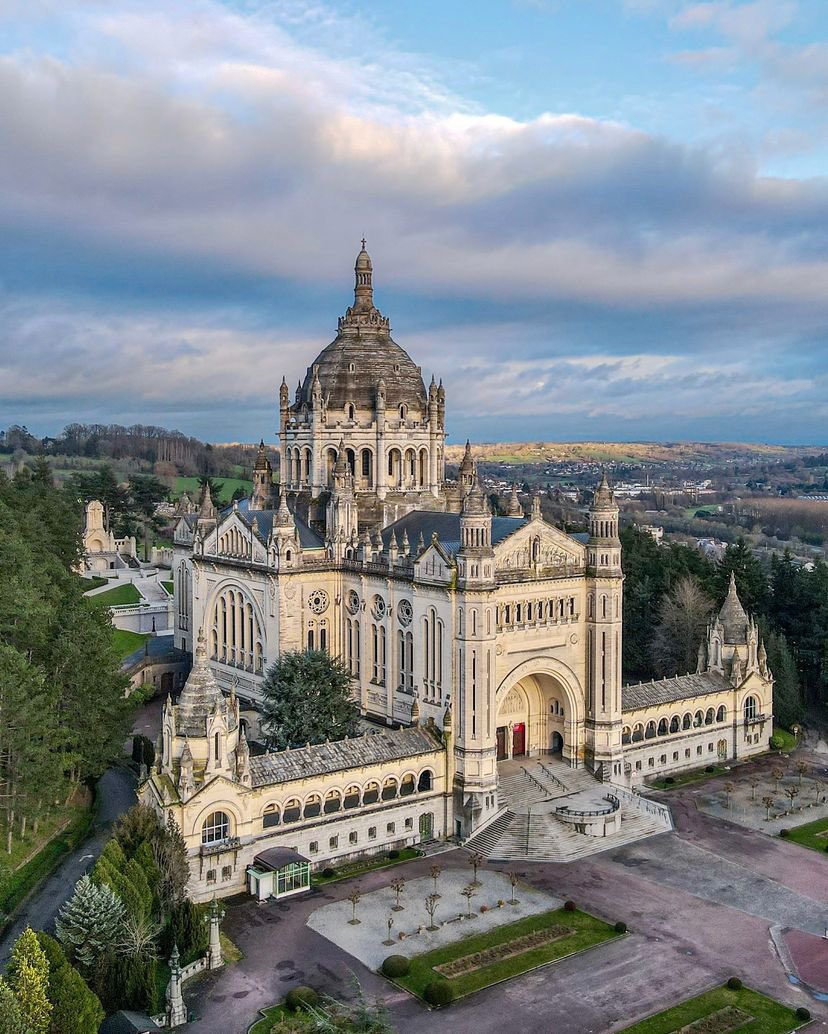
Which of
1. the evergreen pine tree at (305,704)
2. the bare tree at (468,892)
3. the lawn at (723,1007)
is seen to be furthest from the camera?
the evergreen pine tree at (305,704)

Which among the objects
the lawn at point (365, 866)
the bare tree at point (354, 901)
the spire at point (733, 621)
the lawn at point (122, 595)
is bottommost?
the lawn at point (365, 866)

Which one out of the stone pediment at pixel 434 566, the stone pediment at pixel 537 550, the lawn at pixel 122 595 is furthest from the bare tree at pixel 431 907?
the lawn at pixel 122 595

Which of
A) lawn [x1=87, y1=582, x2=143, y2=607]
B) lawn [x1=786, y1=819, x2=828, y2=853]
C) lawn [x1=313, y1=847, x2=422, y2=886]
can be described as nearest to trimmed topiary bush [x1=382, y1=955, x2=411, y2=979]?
lawn [x1=313, y1=847, x2=422, y2=886]

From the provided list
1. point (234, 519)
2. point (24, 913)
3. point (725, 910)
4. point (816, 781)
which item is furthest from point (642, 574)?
point (24, 913)

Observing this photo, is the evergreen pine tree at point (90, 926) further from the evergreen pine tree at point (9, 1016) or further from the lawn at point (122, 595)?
the lawn at point (122, 595)

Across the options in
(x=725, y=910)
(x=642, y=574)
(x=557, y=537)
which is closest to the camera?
(x=725, y=910)

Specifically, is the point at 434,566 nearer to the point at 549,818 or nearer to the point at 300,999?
the point at 549,818

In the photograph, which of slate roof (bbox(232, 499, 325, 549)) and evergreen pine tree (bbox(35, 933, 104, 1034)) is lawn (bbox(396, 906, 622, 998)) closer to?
evergreen pine tree (bbox(35, 933, 104, 1034))

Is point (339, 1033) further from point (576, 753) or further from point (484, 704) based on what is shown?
point (576, 753)
